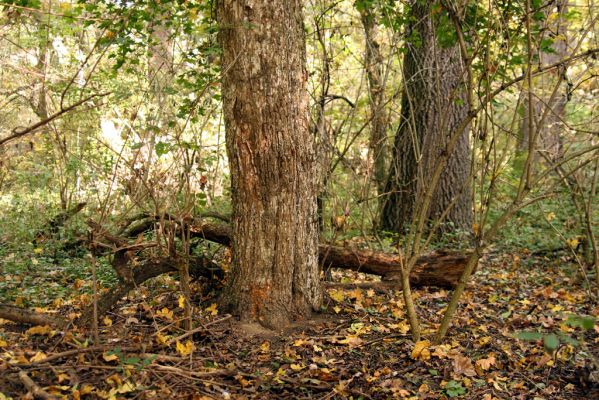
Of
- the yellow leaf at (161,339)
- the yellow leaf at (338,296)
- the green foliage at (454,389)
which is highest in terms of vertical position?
the yellow leaf at (338,296)

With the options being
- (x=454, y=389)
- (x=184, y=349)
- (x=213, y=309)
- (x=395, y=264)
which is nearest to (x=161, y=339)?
(x=184, y=349)

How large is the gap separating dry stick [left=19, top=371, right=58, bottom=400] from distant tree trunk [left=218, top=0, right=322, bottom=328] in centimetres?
167

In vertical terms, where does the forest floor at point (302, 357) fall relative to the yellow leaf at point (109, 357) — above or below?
below

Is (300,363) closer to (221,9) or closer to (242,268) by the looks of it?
(242,268)

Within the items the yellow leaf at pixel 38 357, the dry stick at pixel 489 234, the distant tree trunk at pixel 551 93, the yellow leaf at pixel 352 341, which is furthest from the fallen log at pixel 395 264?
the yellow leaf at pixel 38 357

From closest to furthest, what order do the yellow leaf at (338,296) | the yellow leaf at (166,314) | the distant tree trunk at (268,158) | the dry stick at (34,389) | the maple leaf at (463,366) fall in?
the dry stick at (34,389), the maple leaf at (463,366), the distant tree trunk at (268,158), the yellow leaf at (166,314), the yellow leaf at (338,296)

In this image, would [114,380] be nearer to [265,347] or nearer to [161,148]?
[265,347]

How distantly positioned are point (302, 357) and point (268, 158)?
4.73 ft

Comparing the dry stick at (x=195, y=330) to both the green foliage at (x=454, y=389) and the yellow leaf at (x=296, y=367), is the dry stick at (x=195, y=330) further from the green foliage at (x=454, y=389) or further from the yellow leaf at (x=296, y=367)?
the green foliage at (x=454, y=389)

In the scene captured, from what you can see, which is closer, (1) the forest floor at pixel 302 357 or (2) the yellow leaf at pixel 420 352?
(1) the forest floor at pixel 302 357

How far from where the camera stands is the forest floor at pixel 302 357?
3166 millimetres

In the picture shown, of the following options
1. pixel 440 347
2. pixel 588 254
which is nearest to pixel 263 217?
pixel 440 347

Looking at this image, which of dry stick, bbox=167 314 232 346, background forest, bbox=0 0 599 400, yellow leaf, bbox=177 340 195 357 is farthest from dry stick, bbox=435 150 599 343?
yellow leaf, bbox=177 340 195 357

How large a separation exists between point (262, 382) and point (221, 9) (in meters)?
2.66
